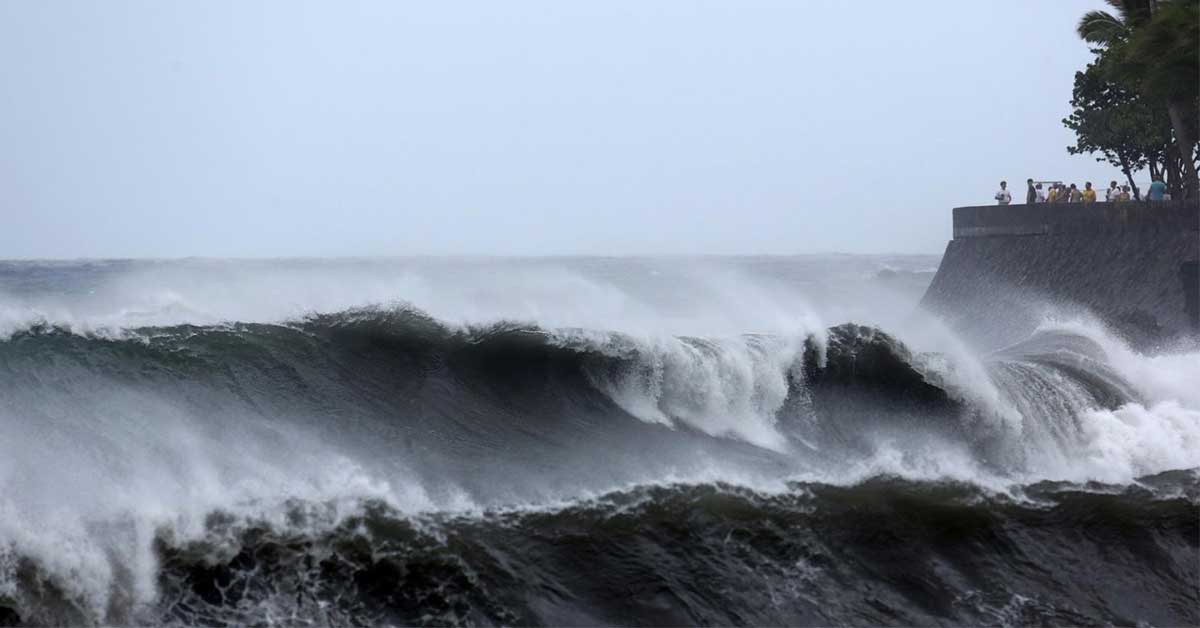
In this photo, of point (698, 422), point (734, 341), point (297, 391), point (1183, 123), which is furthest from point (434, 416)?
point (1183, 123)

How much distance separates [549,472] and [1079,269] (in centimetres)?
1476

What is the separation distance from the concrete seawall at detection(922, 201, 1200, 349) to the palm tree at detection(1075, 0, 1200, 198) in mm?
2602

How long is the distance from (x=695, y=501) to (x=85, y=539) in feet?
12.8

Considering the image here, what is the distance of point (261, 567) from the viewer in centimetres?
698

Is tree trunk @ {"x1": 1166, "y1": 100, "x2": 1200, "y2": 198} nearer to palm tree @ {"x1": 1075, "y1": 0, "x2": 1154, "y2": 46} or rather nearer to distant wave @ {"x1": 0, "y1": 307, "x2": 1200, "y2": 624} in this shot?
palm tree @ {"x1": 1075, "y1": 0, "x2": 1154, "y2": 46}

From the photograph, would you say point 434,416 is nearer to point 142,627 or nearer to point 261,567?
point 261,567

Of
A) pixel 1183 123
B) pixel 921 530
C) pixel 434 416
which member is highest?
pixel 1183 123

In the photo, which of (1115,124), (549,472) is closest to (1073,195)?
(1115,124)

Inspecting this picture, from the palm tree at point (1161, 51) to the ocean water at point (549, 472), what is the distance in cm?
938

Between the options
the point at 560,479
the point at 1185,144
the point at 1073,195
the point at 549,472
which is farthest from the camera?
the point at 1073,195

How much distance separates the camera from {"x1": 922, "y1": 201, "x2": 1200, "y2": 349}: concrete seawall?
63.1 feet

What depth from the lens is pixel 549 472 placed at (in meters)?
9.09

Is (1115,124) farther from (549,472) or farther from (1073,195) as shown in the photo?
(549,472)

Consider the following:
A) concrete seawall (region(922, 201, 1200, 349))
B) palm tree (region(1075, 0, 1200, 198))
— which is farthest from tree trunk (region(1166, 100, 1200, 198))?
concrete seawall (region(922, 201, 1200, 349))
